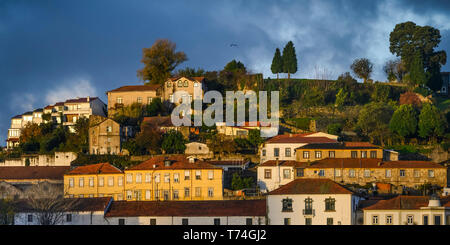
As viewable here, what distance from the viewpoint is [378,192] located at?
170 feet

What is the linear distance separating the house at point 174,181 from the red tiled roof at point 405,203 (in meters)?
13.4

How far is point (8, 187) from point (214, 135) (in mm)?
17952

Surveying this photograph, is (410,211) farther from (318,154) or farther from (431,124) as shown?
(431,124)

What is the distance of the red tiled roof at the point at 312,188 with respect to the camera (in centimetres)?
4675

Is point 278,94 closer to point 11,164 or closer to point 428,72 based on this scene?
point 428,72

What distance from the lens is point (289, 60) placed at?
84.8 meters

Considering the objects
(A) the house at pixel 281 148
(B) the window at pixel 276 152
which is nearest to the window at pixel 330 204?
(A) the house at pixel 281 148

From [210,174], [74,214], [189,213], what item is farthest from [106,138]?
[189,213]

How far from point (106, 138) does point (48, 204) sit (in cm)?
1760

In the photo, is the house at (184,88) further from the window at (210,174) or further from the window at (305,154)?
the window at (210,174)

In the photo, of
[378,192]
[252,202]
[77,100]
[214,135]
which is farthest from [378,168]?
[77,100]

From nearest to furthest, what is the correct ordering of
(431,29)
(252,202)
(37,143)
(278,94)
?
(252,202)
(37,143)
(278,94)
(431,29)

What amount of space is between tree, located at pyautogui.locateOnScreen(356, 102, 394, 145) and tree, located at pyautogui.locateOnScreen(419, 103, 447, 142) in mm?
3127

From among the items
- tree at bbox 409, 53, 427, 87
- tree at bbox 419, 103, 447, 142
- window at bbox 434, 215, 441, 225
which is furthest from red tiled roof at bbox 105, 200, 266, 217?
tree at bbox 409, 53, 427, 87
